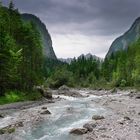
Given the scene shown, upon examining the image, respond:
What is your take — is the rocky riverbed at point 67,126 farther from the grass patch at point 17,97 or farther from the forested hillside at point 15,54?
the forested hillside at point 15,54

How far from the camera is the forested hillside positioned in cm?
5194

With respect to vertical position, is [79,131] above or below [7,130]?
above

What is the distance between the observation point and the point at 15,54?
54.2 metres

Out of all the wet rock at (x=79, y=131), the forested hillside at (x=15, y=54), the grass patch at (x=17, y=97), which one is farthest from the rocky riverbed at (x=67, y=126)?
the forested hillside at (x=15, y=54)

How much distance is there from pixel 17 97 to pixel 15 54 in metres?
6.56

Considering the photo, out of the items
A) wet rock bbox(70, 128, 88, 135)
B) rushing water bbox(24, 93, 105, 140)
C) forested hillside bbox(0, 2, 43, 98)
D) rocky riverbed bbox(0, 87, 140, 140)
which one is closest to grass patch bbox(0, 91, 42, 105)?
forested hillside bbox(0, 2, 43, 98)

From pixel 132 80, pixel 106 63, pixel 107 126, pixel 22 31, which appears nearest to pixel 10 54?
pixel 22 31

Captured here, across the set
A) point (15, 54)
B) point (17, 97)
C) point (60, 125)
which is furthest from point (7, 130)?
point (15, 54)

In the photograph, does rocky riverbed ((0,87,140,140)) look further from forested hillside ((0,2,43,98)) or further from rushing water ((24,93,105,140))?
forested hillside ((0,2,43,98))

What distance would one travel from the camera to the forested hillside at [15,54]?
5194cm

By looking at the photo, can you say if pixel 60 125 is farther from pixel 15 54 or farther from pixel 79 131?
pixel 15 54

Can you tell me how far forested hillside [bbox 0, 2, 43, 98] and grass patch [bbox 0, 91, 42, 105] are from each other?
1.15 meters

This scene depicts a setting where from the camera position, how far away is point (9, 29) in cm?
6488

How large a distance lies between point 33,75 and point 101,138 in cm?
4179
